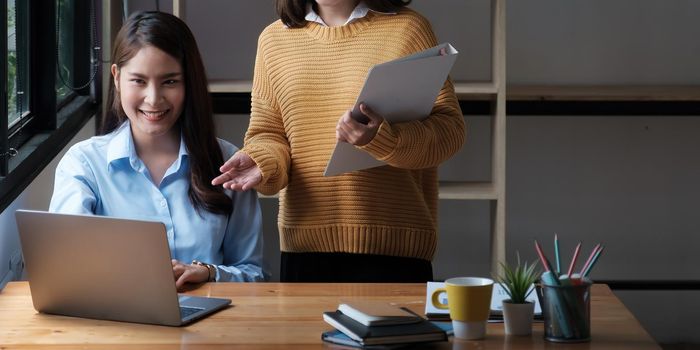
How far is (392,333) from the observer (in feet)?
4.99

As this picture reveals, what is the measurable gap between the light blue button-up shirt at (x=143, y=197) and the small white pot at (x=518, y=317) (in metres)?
0.65

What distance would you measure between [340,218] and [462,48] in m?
1.65

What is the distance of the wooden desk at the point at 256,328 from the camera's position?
1553mm

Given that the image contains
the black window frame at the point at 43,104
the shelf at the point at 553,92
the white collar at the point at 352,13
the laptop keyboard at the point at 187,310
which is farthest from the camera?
the shelf at the point at 553,92

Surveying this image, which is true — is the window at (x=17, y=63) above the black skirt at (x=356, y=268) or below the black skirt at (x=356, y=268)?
above

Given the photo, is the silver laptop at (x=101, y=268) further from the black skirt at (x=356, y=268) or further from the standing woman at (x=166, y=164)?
the black skirt at (x=356, y=268)

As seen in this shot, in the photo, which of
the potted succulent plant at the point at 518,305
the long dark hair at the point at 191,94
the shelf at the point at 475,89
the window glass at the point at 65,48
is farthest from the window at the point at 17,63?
the potted succulent plant at the point at 518,305

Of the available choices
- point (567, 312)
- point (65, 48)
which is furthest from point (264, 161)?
point (65, 48)

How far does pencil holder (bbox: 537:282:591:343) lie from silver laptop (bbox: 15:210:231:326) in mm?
561

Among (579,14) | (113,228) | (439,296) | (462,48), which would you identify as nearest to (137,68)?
(113,228)

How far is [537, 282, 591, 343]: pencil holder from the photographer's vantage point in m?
1.56

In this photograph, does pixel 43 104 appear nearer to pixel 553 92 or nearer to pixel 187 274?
pixel 187 274

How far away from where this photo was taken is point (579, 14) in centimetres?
364

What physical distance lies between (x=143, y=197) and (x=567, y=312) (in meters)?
0.94
